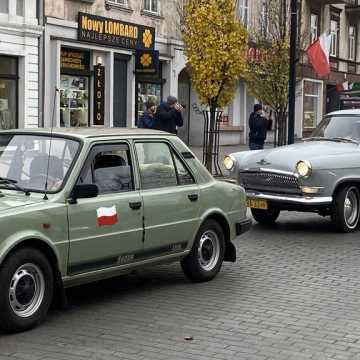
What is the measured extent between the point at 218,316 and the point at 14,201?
1922mm

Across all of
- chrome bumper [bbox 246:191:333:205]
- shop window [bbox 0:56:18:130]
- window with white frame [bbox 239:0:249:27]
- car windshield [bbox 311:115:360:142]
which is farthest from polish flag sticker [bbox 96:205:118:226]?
window with white frame [bbox 239:0:249:27]

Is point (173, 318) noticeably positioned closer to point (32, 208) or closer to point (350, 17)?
point (32, 208)

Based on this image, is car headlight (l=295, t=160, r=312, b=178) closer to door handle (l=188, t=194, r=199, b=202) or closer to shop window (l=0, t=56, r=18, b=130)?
door handle (l=188, t=194, r=199, b=202)

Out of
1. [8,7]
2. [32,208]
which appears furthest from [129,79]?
[32,208]

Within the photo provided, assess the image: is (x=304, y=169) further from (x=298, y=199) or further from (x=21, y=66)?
(x=21, y=66)

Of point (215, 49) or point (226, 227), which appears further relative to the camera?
point (215, 49)

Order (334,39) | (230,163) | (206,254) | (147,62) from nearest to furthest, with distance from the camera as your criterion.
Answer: (206,254), (230,163), (147,62), (334,39)

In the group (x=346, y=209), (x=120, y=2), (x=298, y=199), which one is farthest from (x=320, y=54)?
(x=298, y=199)

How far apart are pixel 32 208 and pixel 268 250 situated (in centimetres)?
436

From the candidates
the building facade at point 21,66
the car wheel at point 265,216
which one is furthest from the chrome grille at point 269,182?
the building facade at point 21,66

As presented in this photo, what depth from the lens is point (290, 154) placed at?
1052 cm

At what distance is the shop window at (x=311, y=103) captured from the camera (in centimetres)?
3738

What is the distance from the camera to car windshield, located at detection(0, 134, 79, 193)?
5.84 m

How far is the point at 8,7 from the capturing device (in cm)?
1931
